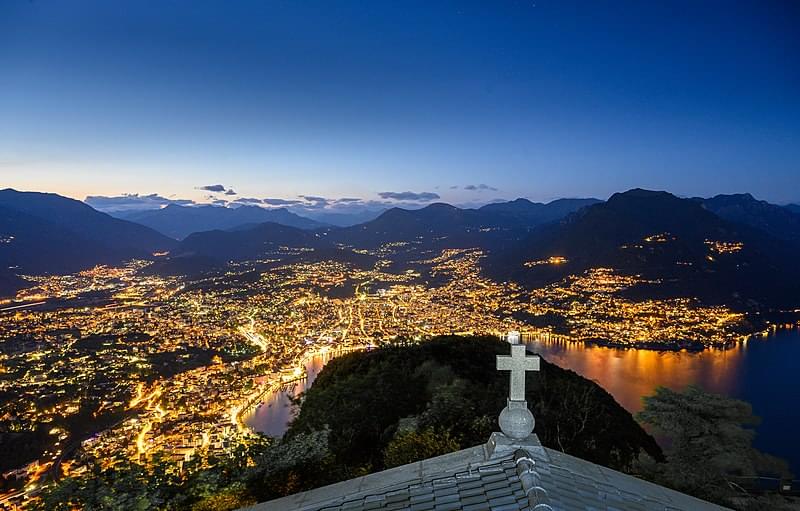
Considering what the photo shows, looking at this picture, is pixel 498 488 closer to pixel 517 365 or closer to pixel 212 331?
pixel 517 365

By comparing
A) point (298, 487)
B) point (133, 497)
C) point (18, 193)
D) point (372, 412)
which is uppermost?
point (18, 193)

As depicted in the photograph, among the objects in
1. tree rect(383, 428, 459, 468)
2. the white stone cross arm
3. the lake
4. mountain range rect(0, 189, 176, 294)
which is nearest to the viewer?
the white stone cross arm

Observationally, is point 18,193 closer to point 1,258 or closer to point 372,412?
point 1,258

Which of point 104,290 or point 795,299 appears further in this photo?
point 104,290

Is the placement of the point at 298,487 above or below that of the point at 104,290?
above

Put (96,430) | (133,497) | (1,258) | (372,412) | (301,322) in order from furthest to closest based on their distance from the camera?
(1,258) → (301,322) → (96,430) → (372,412) → (133,497)

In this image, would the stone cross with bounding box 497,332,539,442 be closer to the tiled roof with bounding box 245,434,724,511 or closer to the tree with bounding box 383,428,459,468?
the tiled roof with bounding box 245,434,724,511

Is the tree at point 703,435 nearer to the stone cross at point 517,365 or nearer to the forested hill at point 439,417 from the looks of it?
the forested hill at point 439,417

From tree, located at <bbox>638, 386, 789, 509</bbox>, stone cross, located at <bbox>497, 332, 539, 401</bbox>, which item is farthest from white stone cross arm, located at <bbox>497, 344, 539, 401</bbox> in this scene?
tree, located at <bbox>638, 386, 789, 509</bbox>

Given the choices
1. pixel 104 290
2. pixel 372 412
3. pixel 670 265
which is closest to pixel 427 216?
pixel 670 265
